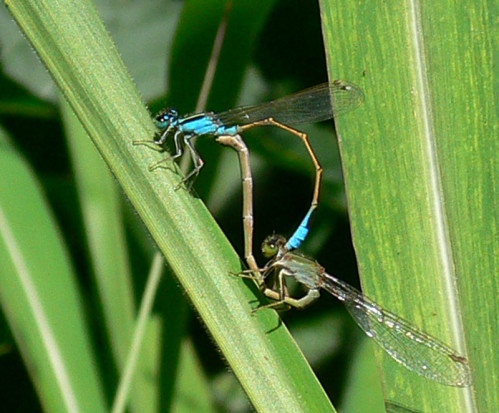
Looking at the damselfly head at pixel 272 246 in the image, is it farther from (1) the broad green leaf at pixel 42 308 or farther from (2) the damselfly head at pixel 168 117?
(1) the broad green leaf at pixel 42 308

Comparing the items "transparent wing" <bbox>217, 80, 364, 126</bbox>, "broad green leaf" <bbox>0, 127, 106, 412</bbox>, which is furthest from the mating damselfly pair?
"broad green leaf" <bbox>0, 127, 106, 412</bbox>

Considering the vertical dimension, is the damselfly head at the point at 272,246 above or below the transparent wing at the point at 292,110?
below

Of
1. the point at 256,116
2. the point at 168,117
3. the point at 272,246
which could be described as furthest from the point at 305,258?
the point at 168,117

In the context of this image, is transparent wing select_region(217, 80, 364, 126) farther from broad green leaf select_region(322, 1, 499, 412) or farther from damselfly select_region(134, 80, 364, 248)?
broad green leaf select_region(322, 1, 499, 412)

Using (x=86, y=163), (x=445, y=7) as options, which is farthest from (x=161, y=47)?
(x=445, y=7)

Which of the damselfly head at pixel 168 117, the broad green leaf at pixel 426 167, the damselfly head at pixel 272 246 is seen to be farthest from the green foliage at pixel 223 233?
the damselfly head at pixel 272 246

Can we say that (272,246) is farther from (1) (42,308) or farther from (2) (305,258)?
(1) (42,308)

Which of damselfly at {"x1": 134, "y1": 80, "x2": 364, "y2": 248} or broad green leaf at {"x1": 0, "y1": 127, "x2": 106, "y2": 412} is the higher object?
damselfly at {"x1": 134, "y1": 80, "x2": 364, "y2": 248}
